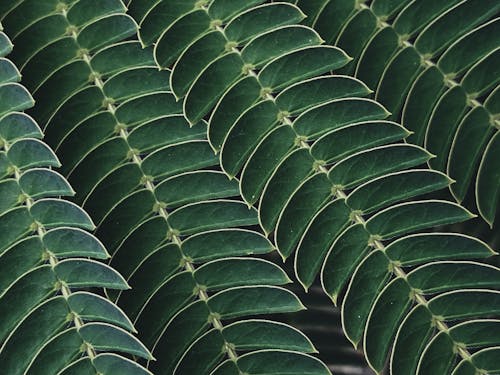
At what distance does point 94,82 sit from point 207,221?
366mm

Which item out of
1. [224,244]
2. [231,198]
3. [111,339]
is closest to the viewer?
[111,339]

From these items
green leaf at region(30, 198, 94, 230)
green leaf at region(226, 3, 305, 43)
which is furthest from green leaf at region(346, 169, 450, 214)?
green leaf at region(30, 198, 94, 230)

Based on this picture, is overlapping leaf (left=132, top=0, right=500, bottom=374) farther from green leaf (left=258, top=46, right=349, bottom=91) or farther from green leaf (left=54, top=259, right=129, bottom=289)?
green leaf (left=54, top=259, right=129, bottom=289)

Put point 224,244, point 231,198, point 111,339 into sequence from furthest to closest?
point 231,198 → point 224,244 → point 111,339

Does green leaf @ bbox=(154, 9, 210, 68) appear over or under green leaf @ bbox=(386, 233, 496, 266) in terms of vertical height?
over

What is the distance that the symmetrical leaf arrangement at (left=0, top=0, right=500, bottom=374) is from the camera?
1274mm

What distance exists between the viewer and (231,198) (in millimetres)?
1469

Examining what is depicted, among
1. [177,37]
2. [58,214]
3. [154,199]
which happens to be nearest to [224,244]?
[154,199]

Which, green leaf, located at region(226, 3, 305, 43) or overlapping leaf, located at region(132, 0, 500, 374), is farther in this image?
green leaf, located at region(226, 3, 305, 43)

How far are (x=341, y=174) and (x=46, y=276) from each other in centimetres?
52

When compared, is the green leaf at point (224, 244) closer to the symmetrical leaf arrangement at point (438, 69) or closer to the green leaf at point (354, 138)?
the green leaf at point (354, 138)

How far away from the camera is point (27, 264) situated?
133 centimetres

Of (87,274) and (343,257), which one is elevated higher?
(87,274)

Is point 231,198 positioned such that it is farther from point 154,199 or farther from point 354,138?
point 354,138
